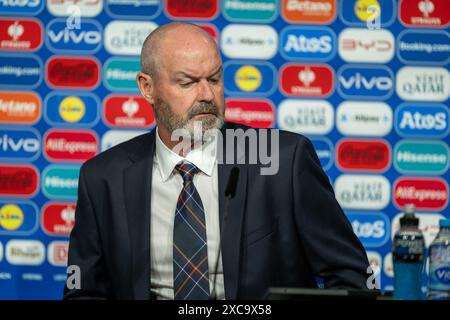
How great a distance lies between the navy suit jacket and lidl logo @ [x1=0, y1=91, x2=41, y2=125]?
1.13m

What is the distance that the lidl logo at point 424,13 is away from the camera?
3.35 meters

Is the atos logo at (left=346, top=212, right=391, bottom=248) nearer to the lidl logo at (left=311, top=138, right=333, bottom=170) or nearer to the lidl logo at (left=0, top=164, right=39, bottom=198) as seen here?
the lidl logo at (left=311, top=138, right=333, bottom=170)

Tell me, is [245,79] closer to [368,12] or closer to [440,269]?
[368,12]

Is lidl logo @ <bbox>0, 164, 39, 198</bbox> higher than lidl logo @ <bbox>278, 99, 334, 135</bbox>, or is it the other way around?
lidl logo @ <bbox>278, 99, 334, 135</bbox>

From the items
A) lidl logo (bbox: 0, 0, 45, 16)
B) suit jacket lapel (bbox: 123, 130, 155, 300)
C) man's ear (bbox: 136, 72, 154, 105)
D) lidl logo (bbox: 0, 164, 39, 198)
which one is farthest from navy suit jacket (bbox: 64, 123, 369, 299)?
lidl logo (bbox: 0, 0, 45, 16)

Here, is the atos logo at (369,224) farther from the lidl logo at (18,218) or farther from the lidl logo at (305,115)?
the lidl logo at (18,218)

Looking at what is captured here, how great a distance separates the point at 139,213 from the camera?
2.26m

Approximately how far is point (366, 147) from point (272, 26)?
667mm

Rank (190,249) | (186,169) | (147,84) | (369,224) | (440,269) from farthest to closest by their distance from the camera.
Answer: (369,224), (147,84), (186,169), (190,249), (440,269)

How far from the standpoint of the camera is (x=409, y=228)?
185 centimetres

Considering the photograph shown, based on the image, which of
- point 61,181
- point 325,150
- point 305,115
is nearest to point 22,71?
point 61,181

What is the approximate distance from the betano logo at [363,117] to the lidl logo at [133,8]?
913 mm

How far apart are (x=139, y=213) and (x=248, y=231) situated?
0.32 meters

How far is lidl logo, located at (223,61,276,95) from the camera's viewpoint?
3355mm
